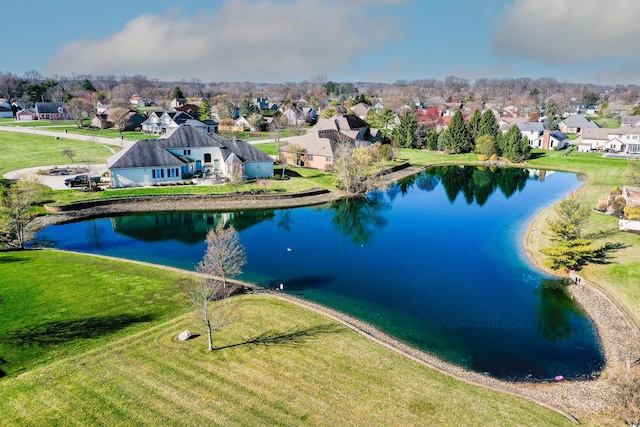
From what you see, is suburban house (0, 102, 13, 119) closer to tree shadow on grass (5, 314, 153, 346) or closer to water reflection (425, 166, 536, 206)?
water reflection (425, 166, 536, 206)

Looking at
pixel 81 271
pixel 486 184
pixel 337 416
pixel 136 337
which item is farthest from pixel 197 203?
pixel 486 184

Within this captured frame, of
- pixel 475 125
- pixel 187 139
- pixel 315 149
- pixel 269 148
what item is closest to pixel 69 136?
pixel 269 148

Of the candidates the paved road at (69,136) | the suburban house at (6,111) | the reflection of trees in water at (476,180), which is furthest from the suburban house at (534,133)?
the suburban house at (6,111)

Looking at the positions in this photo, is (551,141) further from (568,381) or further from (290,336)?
(290,336)

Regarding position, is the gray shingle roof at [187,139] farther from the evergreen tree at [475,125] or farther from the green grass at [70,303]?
the evergreen tree at [475,125]

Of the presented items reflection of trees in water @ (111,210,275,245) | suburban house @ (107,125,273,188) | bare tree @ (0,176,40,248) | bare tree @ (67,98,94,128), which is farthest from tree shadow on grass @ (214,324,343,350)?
bare tree @ (67,98,94,128)

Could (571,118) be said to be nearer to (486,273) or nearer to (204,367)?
(486,273)
